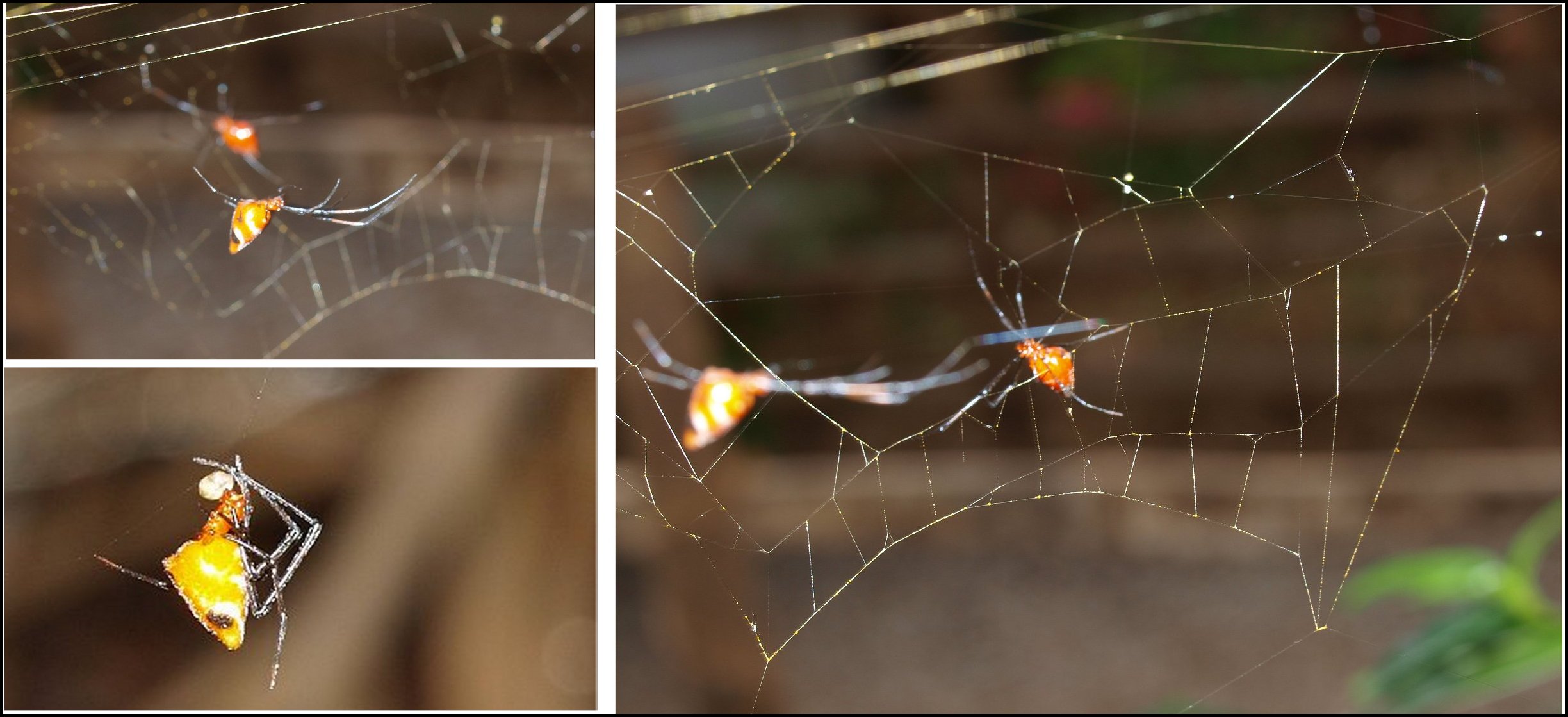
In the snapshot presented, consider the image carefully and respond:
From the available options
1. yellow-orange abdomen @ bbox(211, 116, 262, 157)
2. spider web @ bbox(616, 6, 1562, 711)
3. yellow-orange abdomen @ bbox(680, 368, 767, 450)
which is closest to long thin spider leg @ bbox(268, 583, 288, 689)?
yellow-orange abdomen @ bbox(680, 368, 767, 450)

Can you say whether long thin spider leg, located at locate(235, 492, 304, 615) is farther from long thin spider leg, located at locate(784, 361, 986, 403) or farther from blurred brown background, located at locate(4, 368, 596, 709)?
long thin spider leg, located at locate(784, 361, 986, 403)

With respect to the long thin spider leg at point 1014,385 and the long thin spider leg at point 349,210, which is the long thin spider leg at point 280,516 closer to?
the long thin spider leg at point 349,210

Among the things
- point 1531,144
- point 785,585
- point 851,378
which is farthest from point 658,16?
point 1531,144

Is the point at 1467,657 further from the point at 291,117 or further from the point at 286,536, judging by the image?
the point at 291,117

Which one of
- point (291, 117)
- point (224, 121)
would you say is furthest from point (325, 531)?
point (291, 117)

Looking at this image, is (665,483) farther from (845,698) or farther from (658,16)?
(845,698)

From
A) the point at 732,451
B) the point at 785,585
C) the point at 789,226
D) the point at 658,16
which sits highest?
the point at 658,16

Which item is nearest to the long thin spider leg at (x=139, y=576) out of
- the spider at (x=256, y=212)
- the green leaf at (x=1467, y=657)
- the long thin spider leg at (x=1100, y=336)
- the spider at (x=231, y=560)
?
the spider at (x=231, y=560)

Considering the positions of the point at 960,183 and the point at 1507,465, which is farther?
the point at 1507,465
